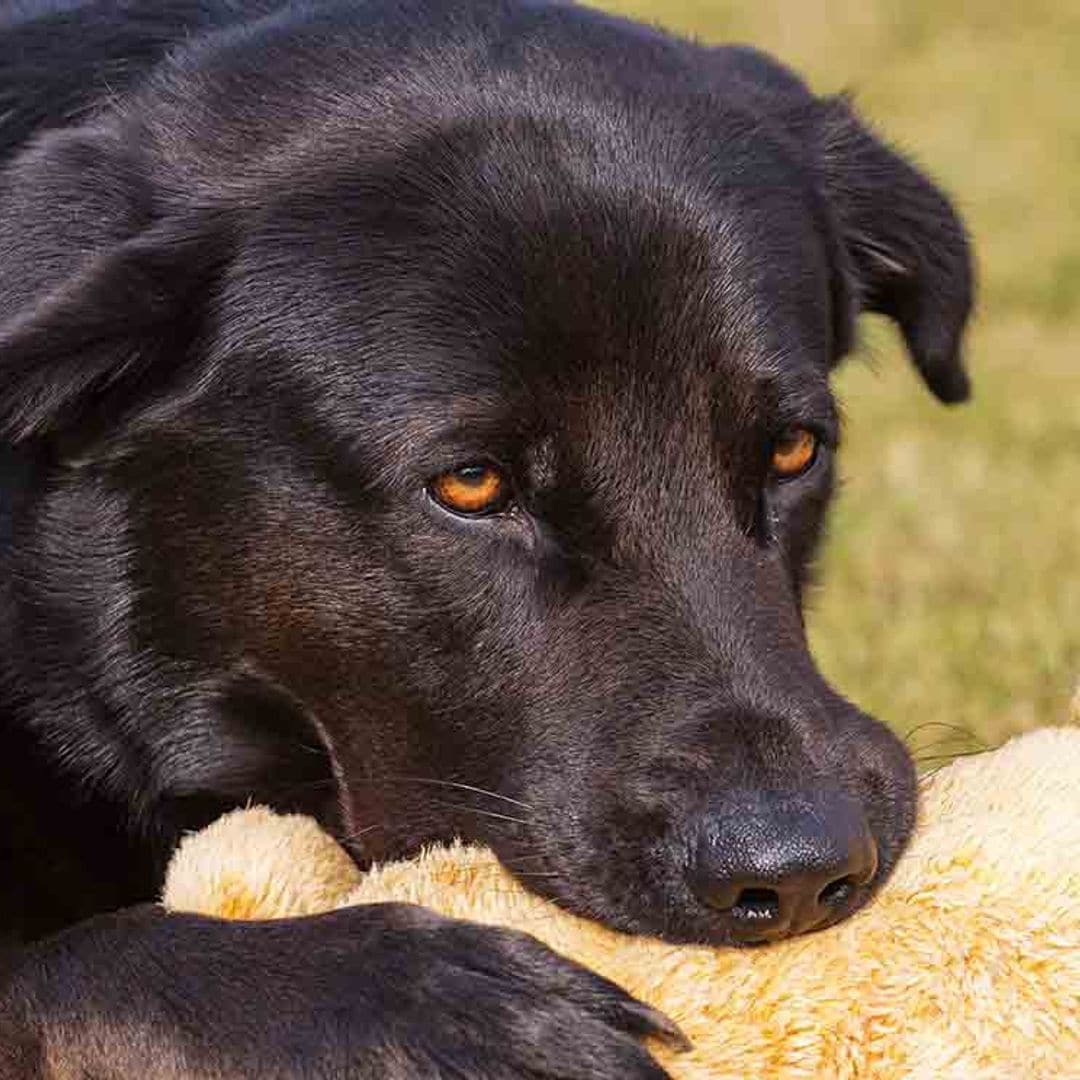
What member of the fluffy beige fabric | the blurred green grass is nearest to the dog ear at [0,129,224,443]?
the fluffy beige fabric

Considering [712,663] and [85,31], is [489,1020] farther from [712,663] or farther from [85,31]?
[85,31]

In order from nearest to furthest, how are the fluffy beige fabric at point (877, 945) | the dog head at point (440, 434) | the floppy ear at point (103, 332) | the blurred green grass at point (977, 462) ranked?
the fluffy beige fabric at point (877, 945) < the dog head at point (440, 434) < the floppy ear at point (103, 332) < the blurred green grass at point (977, 462)

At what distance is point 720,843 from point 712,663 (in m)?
0.35

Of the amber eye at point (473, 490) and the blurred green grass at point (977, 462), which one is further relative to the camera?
the blurred green grass at point (977, 462)

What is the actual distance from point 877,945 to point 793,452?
959mm

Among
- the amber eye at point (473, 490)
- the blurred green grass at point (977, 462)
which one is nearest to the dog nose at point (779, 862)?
the amber eye at point (473, 490)

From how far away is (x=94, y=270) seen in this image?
3.22 metres

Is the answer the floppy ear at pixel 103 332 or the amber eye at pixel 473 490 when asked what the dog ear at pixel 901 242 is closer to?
the amber eye at pixel 473 490

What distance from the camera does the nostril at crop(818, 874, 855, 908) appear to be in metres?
2.67

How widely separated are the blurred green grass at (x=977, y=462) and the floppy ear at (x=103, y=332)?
1439mm

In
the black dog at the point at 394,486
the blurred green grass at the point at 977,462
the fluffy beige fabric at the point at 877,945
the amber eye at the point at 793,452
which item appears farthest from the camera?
the blurred green grass at the point at 977,462

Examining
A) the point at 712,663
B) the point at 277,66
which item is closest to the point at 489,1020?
the point at 712,663

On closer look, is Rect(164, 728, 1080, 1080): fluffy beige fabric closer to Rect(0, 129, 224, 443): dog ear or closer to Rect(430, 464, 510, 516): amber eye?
Rect(430, 464, 510, 516): amber eye

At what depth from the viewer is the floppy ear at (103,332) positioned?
3.18m
